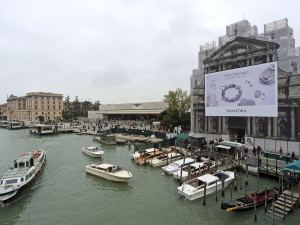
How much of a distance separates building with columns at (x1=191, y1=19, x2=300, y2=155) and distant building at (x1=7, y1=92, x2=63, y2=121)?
9890 cm

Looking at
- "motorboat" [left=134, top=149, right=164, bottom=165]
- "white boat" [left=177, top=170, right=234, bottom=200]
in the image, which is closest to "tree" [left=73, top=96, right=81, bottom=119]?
"motorboat" [left=134, top=149, right=164, bottom=165]

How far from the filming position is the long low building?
78.2 meters

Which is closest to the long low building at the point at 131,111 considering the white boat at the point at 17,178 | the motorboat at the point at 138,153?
the motorboat at the point at 138,153

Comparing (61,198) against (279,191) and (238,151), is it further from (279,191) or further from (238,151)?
(238,151)

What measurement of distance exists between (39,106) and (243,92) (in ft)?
353

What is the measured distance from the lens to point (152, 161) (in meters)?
26.5

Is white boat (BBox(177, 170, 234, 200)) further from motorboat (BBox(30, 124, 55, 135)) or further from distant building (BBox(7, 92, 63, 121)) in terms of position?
distant building (BBox(7, 92, 63, 121))

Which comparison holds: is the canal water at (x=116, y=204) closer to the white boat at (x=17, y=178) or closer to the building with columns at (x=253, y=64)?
the white boat at (x=17, y=178)

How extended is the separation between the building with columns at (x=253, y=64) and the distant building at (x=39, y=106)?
9890cm

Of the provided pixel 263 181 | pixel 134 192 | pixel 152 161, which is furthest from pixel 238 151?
pixel 134 192

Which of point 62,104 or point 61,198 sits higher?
point 62,104

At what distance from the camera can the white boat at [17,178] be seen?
1641 centimetres

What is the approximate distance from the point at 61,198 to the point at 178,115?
35.4 metres

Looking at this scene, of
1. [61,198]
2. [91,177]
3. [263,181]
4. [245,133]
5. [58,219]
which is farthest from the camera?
[245,133]
